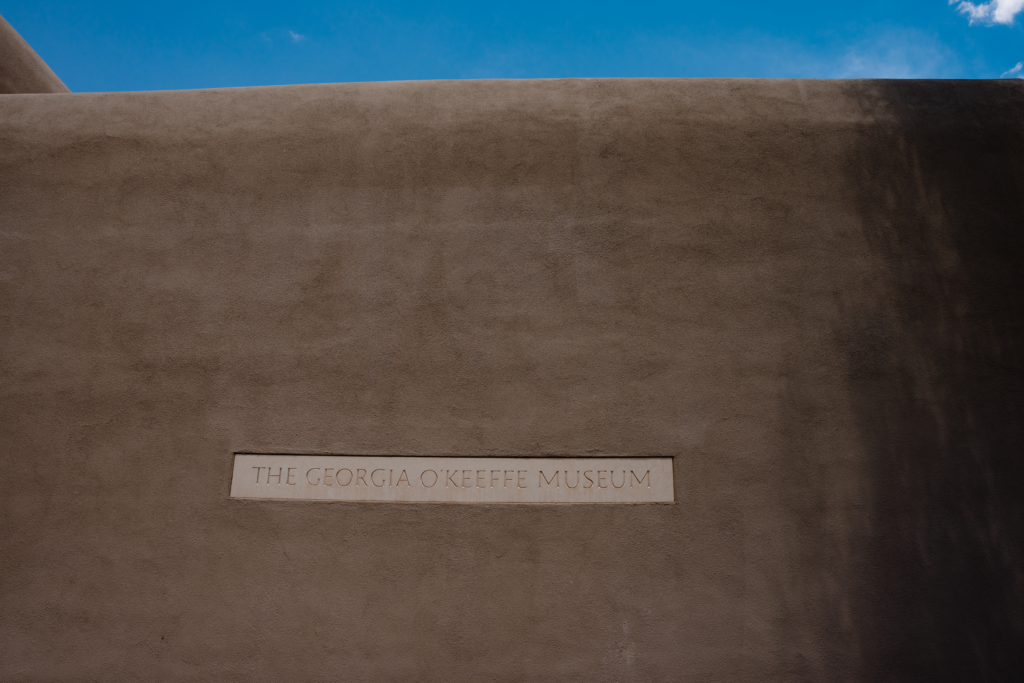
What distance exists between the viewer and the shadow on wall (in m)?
4.11

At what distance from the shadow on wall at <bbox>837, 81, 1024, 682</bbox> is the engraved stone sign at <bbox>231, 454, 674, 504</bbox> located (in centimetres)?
143

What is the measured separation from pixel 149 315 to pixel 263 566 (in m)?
1.90

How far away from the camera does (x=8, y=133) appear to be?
202 inches

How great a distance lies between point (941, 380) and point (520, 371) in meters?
2.75

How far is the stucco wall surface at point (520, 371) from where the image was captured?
415 cm

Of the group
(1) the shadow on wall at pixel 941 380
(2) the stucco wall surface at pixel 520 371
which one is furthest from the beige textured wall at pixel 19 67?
(1) the shadow on wall at pixel 941 380

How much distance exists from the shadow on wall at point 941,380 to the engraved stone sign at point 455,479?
4.68 feet

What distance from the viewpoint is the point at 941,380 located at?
4.45 m

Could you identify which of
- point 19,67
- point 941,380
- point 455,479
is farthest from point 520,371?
point 19,67

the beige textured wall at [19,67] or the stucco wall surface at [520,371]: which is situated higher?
the beige textured wall at [19,67]

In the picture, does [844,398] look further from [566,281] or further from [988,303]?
[566,281]

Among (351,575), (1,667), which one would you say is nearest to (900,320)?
(351,575)

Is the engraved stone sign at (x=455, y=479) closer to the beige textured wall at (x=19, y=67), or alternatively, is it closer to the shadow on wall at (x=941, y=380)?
the shadow on wall at (x=941, y=380)

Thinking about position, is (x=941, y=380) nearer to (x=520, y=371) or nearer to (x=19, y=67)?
(x=520, y=371)
